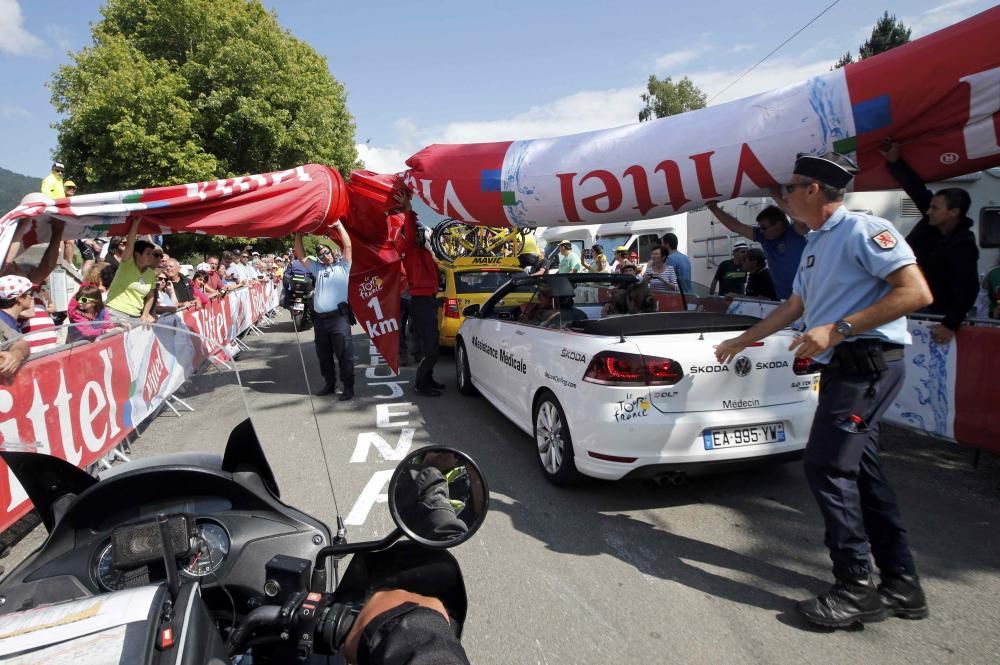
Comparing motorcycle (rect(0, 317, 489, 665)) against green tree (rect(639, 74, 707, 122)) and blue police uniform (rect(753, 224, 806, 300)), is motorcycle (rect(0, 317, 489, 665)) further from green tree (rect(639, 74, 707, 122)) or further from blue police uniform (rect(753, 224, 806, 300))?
green tree (rect(639, 74, 707, 122))

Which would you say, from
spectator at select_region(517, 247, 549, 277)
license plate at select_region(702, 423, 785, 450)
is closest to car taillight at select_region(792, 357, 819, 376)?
license plate at select_region(702, 423, 785, 450)

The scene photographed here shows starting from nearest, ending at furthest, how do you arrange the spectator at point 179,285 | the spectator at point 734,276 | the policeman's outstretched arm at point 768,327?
the policeman's outstretched arm at point 768,327
the spectator at point 734,276
the spectator at point 179,285

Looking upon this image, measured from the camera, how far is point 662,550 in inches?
142

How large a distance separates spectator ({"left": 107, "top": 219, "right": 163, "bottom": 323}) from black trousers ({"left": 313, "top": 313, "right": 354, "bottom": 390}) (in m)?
1.85

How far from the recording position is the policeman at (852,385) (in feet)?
8.89

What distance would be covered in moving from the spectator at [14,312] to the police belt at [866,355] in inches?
178

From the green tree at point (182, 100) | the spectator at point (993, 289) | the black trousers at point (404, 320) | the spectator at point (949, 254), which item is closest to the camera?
the spectator at point (949, 254)

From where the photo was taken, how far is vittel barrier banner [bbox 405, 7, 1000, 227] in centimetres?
368

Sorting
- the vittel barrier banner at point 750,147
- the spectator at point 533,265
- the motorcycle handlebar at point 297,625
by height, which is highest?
the vittel barrier banner at point 750,147

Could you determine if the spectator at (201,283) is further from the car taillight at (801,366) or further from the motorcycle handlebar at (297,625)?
the motorcycle handlebar at (297,625)

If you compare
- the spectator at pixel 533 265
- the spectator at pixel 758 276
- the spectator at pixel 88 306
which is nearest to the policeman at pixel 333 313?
the spectator at pixel 88 306

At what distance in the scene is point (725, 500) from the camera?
4.27 m

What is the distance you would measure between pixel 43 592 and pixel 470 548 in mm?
2396

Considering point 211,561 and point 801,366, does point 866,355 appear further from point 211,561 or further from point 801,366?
point 211,561
